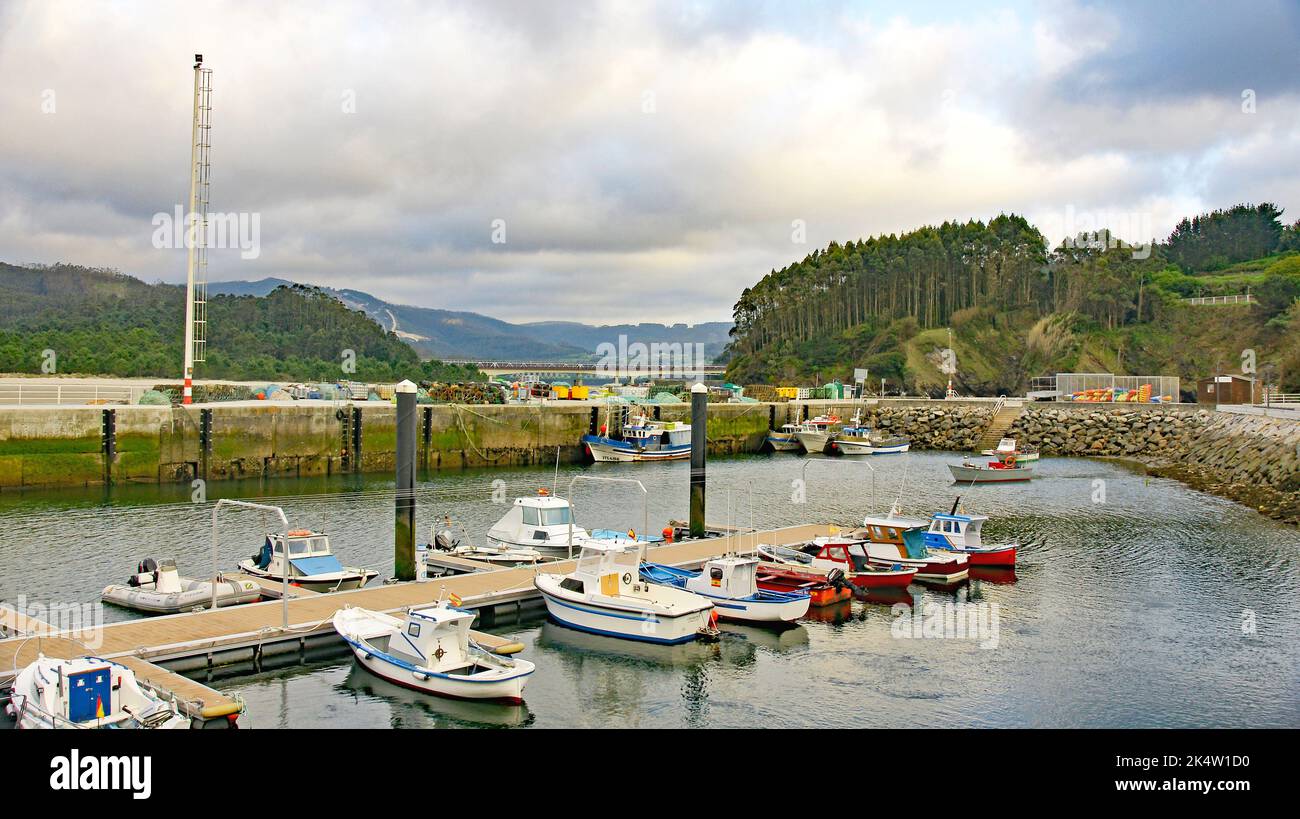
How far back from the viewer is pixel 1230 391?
272 feet

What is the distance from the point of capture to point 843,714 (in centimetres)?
1980

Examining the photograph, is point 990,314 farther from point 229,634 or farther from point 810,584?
point 229,634

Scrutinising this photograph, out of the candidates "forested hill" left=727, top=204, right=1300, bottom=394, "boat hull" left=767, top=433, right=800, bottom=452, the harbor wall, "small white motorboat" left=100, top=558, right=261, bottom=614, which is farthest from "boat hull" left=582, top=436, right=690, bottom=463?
"forested hill" left=727, top=204, right=1300, bottom=394

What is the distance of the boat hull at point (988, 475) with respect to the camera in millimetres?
58125

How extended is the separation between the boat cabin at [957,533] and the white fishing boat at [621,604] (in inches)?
486

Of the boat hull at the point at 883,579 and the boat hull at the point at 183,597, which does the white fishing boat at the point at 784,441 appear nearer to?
the boat hull at the point at 883,579

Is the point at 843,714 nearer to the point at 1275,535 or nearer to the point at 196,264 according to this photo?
the point at 1275,535

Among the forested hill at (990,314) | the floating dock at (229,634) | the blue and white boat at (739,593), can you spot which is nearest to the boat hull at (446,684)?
the floating dock at (229,634)

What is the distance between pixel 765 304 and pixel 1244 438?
309 ft

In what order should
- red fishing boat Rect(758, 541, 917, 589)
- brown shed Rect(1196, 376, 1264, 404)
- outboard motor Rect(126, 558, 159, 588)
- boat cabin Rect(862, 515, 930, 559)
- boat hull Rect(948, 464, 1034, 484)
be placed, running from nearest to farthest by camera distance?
outboard motor Rect(126, 558, 159, 588) < red fishing boat Rect(758, 541, 917, 589) < boat cabin Rect(862, 515, 930, 559) < boat hull Rect(948, 464, 1034, 484) < brown shed Rect(1196, 376, 1264, 404)

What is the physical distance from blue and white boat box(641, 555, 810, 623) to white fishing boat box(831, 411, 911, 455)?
164ft

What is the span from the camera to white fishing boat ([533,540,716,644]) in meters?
24.1

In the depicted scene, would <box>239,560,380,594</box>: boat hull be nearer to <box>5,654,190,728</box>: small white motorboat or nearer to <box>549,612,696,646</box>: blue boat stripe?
<box>549,612,696,646</box>: blue boat stripe
